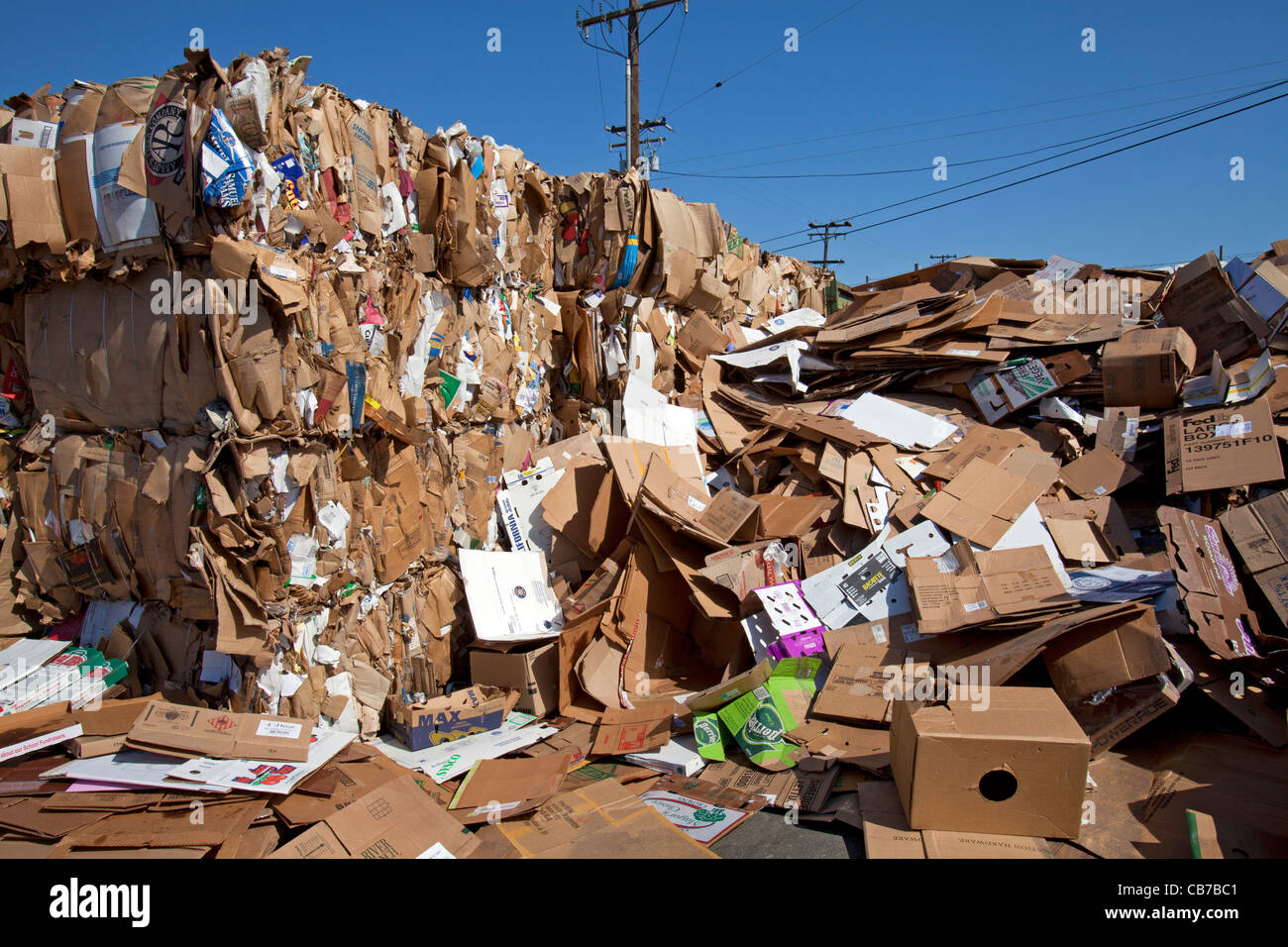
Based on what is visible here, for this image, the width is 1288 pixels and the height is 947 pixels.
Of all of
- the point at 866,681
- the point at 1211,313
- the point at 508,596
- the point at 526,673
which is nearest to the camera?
the point at 866,681

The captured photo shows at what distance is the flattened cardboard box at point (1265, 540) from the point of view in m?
3.48

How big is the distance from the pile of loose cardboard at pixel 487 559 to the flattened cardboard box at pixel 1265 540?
17 millimetres

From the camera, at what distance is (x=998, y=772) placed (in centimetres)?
262

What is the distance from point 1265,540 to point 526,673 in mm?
3693

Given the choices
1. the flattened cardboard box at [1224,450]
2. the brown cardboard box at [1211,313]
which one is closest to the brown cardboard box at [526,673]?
the flattened cardboard box at [1224,450]

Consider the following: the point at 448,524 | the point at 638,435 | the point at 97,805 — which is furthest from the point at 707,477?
the point at 97,805

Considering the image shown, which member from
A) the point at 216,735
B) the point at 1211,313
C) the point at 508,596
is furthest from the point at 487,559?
the point at 1211,313

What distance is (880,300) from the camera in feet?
22.5

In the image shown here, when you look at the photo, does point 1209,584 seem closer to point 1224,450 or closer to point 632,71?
point 1224,450

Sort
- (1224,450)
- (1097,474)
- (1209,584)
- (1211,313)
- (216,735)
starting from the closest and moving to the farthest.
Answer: (216,735), (1209,584), (1224,450), (1097,474), (1211,313)

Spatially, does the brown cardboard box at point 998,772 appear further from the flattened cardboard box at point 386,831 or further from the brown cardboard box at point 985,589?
the flattened cardboard box at point 386,831

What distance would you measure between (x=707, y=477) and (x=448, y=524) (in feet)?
6.48

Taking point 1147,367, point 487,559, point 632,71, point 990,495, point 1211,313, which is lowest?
point 487,559

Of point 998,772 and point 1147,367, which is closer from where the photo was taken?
point 998,772
